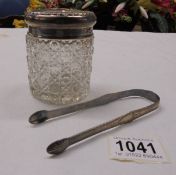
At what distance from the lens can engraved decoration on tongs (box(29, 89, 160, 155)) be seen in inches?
14.0

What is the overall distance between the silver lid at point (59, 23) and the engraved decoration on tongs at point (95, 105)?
0.33 feet

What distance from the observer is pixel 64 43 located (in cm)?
45

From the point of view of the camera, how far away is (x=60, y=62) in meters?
0.48

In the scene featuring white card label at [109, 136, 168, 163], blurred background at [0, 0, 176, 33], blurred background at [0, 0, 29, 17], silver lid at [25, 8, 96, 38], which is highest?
silver lid at [25, 8, 96, 38]

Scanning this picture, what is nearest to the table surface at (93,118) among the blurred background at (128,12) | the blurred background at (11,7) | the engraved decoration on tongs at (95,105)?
the engraved decoration on tongs at (95,105)

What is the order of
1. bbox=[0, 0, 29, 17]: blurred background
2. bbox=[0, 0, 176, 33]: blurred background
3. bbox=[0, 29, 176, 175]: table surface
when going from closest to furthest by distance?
1. bbox=[0, 29, 176, 175]: table surface
2. bbox=[0, 0, 176, 33]: blurred background
3. bbox=[0, 0, 29, 17]: blurred background

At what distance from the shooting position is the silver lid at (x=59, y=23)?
410 mm

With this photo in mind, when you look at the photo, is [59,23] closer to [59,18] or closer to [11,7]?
[59,18]

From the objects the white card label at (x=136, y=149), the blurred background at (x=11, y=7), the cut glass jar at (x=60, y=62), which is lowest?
the blurred background at (x=11, y=7)

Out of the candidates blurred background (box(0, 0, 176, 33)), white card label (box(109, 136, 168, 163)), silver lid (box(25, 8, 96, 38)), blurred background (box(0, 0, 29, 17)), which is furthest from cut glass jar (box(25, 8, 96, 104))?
blurred background (box(0, 0, 29, 17))

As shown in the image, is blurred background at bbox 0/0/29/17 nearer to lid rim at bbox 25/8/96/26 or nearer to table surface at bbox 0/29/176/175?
table surface at bbox 0/29/176/175

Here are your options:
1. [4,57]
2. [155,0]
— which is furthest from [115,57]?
[155,0]

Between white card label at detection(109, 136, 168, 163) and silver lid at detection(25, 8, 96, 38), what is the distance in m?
0.15

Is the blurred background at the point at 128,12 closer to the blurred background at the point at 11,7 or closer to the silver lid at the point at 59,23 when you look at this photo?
the blurred background at the point at 11,7
